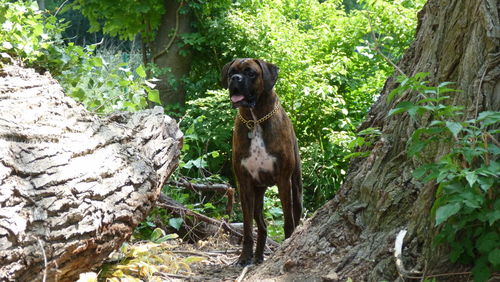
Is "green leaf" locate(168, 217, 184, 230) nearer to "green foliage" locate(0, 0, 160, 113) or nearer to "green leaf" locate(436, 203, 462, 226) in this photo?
"green foliage" locate(0, 0, 160, 113)

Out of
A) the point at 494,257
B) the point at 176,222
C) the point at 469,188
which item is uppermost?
the point at 469,188

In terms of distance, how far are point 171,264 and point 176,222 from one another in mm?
1585

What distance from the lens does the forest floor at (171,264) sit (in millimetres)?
4172

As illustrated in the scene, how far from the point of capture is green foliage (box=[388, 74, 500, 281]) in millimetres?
2328

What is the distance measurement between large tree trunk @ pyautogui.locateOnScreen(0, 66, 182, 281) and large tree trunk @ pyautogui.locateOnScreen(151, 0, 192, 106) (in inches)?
265

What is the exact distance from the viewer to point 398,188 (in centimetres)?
341

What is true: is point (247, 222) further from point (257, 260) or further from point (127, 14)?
point (127, 14)

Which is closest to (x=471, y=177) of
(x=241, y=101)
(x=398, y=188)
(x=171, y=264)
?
(x=398, y=188)

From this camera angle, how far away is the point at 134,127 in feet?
14.9

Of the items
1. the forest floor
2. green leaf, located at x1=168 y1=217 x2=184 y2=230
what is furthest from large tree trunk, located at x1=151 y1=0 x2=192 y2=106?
the forest floor

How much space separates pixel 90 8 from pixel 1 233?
366 inches

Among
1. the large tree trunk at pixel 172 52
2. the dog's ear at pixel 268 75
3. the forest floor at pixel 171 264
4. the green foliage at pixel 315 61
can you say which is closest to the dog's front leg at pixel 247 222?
the forest floor at pixel 171 264

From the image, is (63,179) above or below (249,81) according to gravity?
below

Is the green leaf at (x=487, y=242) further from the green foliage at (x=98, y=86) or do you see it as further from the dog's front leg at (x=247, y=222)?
the green foliage at (x=98, y=86)
